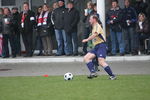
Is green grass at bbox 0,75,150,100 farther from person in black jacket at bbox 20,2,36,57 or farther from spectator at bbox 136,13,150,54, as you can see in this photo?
person in black jacket at bbox 20,2,36,57

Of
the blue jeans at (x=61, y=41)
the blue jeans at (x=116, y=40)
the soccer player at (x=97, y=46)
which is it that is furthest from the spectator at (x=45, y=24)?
the soccer player at (x=97, y=46)

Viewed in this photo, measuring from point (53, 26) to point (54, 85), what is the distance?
8.39m

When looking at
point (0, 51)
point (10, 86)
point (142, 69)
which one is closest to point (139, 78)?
point (142, 69)

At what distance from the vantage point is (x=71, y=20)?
21.2 metres

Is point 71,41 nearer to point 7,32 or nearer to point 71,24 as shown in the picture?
point 71,24

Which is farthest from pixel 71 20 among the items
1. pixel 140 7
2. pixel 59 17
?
pixel 140 7

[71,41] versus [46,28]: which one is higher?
[46,28]

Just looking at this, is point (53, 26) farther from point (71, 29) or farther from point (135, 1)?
point (135, 1)

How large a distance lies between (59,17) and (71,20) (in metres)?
0.65

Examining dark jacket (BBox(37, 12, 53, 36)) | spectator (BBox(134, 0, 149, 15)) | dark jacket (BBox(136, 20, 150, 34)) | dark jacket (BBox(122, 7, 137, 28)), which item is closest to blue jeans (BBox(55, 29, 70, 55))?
dark jacket (BBox(37, 12, 53, 36))

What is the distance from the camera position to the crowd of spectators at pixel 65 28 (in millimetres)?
20766

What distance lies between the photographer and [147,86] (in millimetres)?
13406

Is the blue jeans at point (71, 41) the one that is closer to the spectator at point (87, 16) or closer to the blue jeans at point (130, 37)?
the spectator at point (87, 16)

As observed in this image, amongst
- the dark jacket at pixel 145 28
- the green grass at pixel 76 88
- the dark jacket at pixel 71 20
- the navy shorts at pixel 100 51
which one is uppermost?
the dark jacket at pixel 71 20
